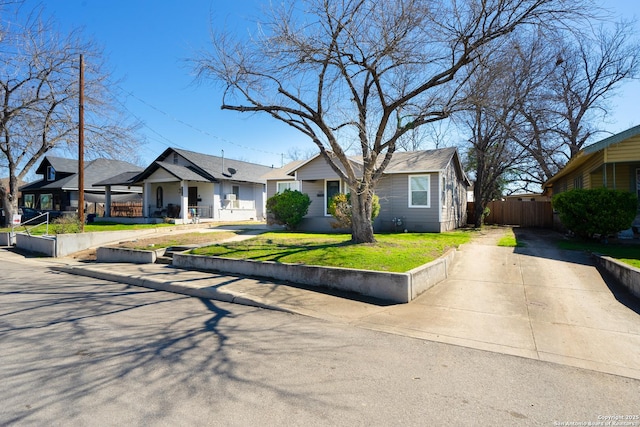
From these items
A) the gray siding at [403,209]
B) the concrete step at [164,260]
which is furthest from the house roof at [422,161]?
the concrete step at [164,260]

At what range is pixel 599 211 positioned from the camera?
11.2m

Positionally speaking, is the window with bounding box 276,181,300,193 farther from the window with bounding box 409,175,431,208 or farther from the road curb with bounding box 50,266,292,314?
the road curb with bounding box 50,266,292,314

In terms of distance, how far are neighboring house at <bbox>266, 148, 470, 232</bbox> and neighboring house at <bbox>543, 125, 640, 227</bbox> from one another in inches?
209

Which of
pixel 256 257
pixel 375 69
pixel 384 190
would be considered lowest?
pixel 256 257

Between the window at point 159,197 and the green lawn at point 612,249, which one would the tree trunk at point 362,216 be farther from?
the window at point 159,197

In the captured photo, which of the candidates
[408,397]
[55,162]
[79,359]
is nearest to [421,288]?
[408,397]

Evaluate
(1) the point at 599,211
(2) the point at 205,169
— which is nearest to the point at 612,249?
(1) the point at 599,211

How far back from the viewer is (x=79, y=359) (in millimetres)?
4055

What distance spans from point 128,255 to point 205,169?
15085 millimetres

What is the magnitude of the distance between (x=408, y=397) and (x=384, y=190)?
48.7 feet

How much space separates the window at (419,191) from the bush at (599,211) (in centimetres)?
565

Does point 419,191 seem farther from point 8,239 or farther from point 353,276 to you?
point 8,239

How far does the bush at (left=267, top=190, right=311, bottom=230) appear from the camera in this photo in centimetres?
1681

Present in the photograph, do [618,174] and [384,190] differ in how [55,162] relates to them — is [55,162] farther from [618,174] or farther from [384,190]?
[618,174]
